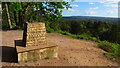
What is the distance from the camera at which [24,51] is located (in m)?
4.14

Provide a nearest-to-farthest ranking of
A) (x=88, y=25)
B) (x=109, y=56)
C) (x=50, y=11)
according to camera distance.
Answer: (x=109, y=56)
(x=50, y=11)
(x=88, y=25)

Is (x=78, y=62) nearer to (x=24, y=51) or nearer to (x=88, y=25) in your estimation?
(x=24, y=51)

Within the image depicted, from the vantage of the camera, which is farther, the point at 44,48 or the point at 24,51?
the point at 44,48

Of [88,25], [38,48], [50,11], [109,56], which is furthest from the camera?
[88,25]

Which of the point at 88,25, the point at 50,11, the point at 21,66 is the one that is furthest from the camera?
the point at 88,25

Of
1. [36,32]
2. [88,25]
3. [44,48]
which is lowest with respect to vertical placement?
[88,25]

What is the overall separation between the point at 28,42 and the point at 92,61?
9.20 ft

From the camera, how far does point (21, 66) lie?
13.1 ft

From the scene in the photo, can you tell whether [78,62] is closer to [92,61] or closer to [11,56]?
[92,61]

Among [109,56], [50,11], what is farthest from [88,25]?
[109,56]

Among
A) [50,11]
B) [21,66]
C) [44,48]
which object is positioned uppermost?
[50,11]

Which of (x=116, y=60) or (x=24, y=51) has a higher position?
(x=24, y=51)

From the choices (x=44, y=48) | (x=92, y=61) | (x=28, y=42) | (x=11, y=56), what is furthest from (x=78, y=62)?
(x=11, y=56)

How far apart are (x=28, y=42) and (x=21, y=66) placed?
3.21ft
